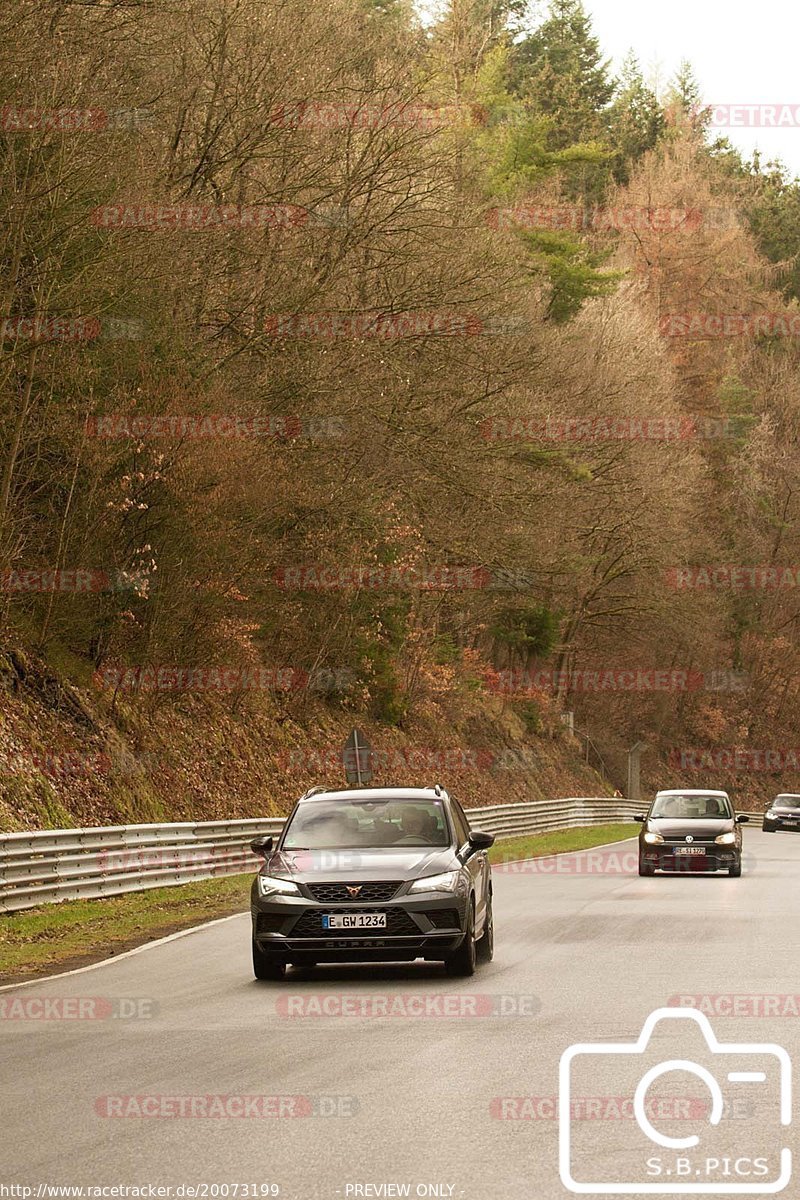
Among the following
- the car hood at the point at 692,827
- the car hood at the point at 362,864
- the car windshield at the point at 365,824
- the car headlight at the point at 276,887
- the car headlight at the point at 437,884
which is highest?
the car windshield at the point at 365,824

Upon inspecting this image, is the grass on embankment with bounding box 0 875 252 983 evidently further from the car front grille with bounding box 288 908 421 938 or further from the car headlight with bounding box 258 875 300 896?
the car front grille with bounding box 288 908 421 938

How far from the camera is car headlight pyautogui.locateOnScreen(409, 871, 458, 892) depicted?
1459cm

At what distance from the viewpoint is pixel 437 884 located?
576 inches

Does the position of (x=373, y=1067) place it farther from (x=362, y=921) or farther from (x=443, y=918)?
(x=443, y=918)

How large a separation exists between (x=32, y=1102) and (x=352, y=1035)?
2886 millimetres

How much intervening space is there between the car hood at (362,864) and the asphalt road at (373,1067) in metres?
0.87

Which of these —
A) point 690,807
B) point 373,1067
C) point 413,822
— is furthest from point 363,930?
point 690,807

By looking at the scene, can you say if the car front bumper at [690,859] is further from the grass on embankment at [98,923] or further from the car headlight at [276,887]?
the car headlight at [276,887]

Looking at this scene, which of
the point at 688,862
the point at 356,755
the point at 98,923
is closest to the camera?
the point at 98,923

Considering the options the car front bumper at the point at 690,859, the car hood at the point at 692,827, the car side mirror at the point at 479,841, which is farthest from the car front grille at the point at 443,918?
the car hood at the point at 692,827

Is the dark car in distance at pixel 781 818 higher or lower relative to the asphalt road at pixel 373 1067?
lower

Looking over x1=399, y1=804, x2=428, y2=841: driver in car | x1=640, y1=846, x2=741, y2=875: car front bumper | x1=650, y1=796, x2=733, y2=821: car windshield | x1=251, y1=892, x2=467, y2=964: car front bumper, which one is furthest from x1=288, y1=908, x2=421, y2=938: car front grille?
x1=650, y1=796, x2=733, y2=821: car windshield

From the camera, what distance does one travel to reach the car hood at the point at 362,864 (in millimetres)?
14750

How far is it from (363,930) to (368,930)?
4cm
